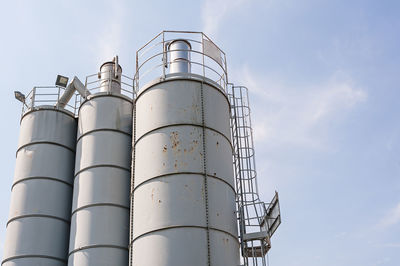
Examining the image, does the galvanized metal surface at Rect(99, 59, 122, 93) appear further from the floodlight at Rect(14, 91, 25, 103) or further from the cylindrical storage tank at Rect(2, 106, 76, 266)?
the floodlight at Rect(14, 91, 25, 103)

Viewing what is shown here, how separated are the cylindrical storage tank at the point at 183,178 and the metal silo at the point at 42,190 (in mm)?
3980

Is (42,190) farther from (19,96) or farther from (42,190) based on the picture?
(19,96)

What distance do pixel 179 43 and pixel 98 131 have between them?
13.6 ft

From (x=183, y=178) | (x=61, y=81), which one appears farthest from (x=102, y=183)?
(x=61, y=81)

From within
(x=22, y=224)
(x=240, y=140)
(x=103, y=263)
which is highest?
(x=240, y=140)

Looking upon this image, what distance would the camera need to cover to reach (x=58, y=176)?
17594mm

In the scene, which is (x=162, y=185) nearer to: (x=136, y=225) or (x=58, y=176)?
(x=136, y=225)

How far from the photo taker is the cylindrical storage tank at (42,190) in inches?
647

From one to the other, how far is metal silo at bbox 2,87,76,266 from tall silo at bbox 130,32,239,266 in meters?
3.86

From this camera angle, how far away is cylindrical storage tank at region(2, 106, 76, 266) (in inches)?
647

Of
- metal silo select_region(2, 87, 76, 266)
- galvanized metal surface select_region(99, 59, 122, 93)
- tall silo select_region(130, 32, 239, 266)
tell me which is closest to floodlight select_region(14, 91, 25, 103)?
metal silo select_region(2, 87, 76, 266)

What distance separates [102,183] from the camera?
16.0 meters

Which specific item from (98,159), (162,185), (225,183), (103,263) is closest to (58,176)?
(98,159)

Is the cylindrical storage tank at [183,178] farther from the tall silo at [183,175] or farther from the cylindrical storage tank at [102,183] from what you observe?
the cylindrical storage tank at [102,183]
